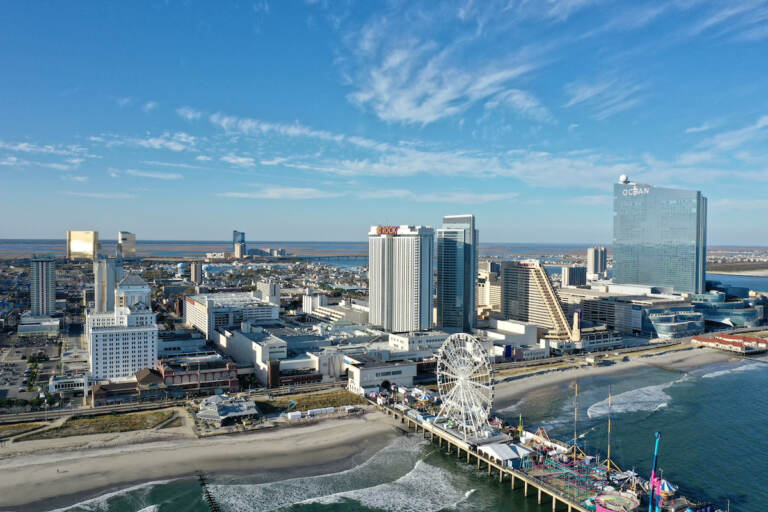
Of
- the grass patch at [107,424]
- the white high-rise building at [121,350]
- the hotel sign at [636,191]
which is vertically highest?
the hotel sign at [636,191]

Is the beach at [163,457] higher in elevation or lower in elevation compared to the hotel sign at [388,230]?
lower

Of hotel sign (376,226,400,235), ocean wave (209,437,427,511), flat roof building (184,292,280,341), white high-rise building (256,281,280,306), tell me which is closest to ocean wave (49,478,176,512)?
ocean wave (209,437,427,511)

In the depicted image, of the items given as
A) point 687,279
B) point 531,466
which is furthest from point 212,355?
point 687,279

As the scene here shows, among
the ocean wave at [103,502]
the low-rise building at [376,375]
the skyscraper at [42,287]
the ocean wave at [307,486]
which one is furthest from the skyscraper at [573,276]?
the ocean wave at [103,502]

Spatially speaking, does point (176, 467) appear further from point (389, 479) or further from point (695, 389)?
point (695, 389)

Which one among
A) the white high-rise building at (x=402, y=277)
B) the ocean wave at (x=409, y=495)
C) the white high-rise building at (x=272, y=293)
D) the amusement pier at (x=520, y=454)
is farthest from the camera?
the white high-rise building at (x=272, y=293)

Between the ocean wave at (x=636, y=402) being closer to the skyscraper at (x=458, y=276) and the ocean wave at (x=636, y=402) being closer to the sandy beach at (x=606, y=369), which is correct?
the sandy beach at (x=606, y=369)
